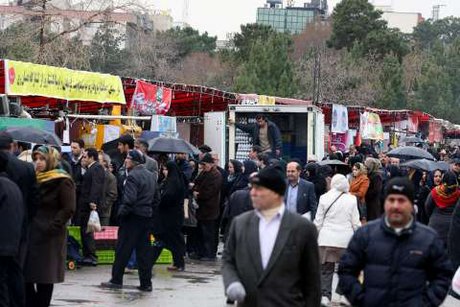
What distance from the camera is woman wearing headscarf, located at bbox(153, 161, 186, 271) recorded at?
15797 millimetres

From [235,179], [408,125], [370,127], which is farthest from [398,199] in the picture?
[408,125]

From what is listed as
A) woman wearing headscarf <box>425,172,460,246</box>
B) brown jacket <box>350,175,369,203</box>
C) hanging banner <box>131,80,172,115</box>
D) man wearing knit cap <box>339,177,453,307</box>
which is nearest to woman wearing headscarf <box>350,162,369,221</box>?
brown jacket <box>350,175,369,203</box>

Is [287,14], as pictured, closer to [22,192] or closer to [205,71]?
[205,71]

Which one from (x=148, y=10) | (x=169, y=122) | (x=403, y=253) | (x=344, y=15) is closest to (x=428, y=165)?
(x=169, y=122)

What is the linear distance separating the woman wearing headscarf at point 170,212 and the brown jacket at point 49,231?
196 inches

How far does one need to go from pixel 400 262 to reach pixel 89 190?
29.7ft

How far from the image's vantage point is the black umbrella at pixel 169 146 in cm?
1733

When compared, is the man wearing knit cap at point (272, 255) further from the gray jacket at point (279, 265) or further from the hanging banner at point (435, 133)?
the hanging banner at point (435, 133)

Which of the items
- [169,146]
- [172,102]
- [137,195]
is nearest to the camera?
[137,195]

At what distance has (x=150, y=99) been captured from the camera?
23828 mm

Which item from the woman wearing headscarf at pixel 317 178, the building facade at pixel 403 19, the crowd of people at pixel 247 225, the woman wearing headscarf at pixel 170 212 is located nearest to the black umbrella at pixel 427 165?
the crowd of people at pixel 247 225

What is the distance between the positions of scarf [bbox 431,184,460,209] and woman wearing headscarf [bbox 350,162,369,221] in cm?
118

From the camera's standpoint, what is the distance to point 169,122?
77.2 ft

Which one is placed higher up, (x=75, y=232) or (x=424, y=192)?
(x=424, y=192)
